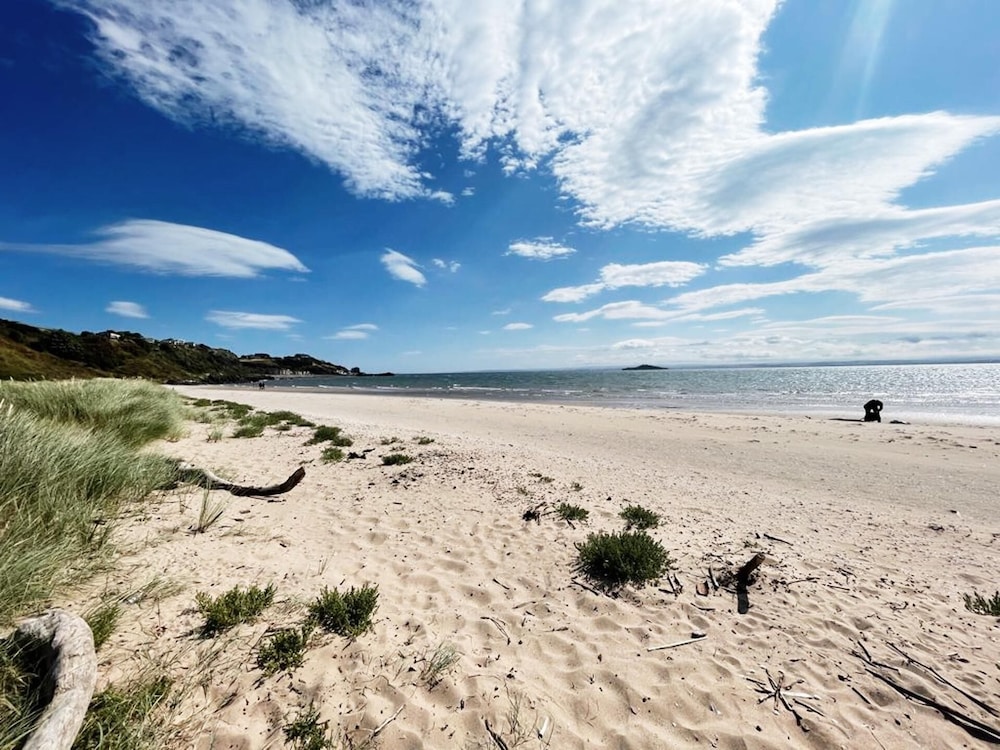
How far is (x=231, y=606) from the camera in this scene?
3.84 m

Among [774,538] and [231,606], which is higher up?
[231,606]

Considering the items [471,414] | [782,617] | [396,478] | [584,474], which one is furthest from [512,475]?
[471,414]

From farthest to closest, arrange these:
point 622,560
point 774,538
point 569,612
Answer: point 774,538 → point 622,560 → point 569,612

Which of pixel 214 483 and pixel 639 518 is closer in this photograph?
pixel 639 518

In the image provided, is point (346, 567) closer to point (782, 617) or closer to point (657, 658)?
point (657, 658)

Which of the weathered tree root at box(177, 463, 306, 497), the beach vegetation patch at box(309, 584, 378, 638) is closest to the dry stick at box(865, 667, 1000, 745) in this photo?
the beach vegetation patch at box(309, 584, 378, 638)

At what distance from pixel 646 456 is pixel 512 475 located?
578cm

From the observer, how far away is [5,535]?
352 cm

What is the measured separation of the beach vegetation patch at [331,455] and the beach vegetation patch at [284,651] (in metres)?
7.20

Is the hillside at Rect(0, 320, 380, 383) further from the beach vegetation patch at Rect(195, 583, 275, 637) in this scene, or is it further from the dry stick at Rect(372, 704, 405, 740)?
the dry stick at Rect(372, 704, 405, 740)

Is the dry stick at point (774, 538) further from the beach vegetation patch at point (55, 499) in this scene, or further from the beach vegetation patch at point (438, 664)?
the beach vegetation patch at point (55, 499)

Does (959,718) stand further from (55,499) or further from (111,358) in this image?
(111,358)

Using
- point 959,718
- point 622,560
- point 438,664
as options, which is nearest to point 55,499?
point 438,664

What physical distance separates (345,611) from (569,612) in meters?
2.32
